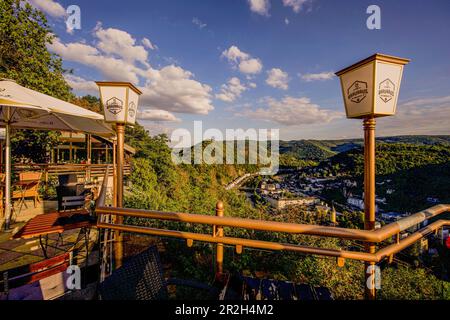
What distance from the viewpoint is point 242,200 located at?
14.3m

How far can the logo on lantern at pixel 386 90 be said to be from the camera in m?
1.65

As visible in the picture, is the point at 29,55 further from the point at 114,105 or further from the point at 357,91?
the point at 357,91

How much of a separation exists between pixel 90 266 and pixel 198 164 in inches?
608

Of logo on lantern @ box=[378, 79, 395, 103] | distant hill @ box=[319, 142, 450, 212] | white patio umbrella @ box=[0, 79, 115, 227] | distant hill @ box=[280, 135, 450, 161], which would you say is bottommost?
distant hill @ box=[319, 142, 450, 212]

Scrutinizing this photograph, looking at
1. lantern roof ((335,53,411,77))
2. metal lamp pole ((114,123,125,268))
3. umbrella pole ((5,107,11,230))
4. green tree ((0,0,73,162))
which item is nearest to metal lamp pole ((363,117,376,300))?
lantern roof ((335,53,411,77))

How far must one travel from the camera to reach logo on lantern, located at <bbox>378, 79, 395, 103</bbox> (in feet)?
5.40

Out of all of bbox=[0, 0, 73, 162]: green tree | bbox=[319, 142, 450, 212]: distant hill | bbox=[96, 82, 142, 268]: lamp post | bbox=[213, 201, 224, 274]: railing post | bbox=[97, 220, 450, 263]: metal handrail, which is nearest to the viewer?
bbox=[97, 220, 450, 263]: metal handrail

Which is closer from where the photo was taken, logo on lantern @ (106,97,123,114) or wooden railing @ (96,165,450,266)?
wooden railing @ (96,165,450,266)

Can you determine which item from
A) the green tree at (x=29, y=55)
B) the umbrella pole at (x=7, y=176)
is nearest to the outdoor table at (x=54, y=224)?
the umbrella pole at (x=7, y=176)

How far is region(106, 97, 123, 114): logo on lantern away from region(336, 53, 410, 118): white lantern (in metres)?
2.45

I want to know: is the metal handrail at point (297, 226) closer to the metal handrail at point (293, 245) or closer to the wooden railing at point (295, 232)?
the wooden railing at point (295, 232)

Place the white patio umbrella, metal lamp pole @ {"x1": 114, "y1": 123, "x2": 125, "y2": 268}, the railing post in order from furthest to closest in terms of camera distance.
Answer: the white patio umbrella → metal lamp pole @ {"x1": 114, "y1": 123, "x2": 125, "y2": 268} → the railing post

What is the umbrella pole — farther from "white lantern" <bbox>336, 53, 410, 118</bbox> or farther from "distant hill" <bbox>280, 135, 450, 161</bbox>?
"distant hill" <bbox>280, 135, 450, 161</bbox>
